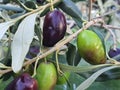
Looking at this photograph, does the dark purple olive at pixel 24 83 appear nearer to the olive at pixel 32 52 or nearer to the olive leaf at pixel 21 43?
the olive leaf at pixel 21 43

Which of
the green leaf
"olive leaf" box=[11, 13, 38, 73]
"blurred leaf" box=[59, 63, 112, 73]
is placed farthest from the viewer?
the green leaf

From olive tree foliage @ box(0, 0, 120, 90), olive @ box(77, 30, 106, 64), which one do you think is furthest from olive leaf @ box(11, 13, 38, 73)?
olive @ box(77, 30, 106, 64)

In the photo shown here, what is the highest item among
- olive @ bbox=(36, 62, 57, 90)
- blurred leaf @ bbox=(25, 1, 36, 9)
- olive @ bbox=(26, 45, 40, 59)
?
blurred leaf @ bbox=(25, 1, 36, 9)

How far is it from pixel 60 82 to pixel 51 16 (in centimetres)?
15

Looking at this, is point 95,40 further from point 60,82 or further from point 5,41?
point 5,41

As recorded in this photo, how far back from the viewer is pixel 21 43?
0.67 meters

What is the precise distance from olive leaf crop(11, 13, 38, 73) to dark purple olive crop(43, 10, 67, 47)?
30mm

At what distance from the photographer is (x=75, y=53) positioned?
0.89 m

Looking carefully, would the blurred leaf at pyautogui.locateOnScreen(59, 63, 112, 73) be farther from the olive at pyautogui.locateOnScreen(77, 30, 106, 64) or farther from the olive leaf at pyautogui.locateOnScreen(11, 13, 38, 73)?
the olive leaf at pyautogui.locateOnScreen(11, 13, 38, 73)

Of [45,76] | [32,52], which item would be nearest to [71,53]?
[32,52]

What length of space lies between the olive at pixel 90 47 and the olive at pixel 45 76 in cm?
9

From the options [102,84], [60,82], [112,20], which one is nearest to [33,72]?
[60,82]

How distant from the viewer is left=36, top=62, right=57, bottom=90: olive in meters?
0.70

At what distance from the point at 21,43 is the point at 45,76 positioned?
79 mm
